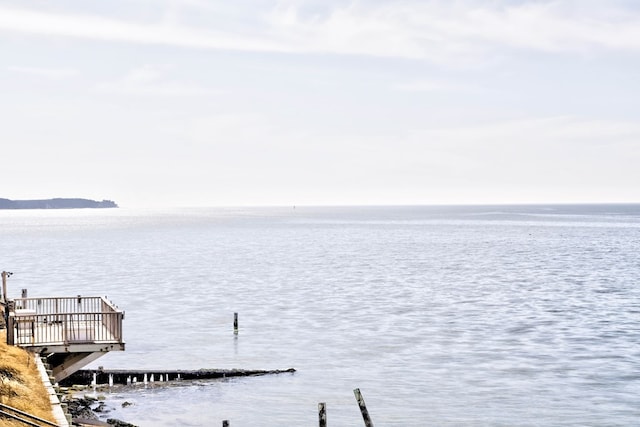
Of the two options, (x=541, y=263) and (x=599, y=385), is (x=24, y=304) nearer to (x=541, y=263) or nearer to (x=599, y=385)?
Answer: (x=599, y=385)

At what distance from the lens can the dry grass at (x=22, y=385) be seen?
27797 mm

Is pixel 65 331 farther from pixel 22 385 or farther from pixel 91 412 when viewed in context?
pixel 91 412

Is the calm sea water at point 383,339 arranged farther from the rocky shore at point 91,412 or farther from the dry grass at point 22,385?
the dry grass at point 22,385

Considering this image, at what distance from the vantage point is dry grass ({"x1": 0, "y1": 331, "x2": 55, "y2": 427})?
27.8 meters

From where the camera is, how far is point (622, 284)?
10850 cm

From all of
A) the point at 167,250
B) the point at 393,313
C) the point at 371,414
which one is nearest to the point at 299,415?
the point at 371,414

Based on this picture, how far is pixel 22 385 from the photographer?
29.4 m

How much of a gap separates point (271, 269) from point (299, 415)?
94.8 m

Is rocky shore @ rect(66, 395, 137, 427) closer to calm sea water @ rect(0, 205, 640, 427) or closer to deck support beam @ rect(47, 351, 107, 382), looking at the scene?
calm sea water @ rect(0, 205, 640, 427)

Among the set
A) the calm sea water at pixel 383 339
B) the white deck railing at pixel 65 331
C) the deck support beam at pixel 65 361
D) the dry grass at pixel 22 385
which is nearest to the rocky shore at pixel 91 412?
the calm sea water at pixel 383 339

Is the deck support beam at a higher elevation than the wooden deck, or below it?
below

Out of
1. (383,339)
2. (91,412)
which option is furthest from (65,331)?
(383,339)

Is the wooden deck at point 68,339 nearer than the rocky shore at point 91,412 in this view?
A: Yes

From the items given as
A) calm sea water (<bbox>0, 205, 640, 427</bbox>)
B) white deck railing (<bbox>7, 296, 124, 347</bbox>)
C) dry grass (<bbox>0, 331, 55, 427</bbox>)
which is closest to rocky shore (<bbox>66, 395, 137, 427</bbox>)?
calm sea water (<bbox>0, 205, 640, 427</bbox>)
